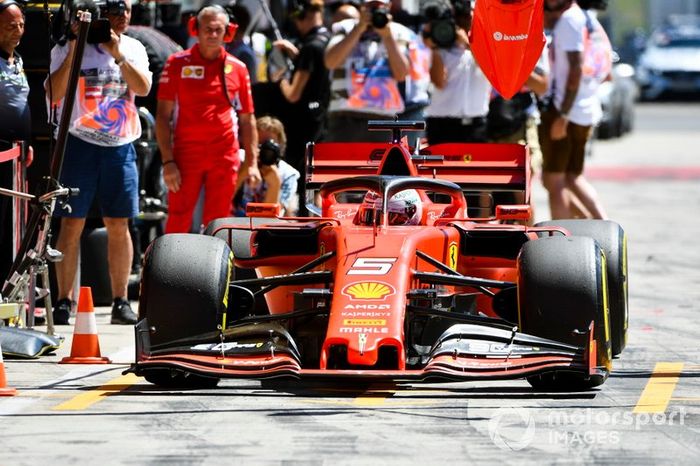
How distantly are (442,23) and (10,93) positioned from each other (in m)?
4.82

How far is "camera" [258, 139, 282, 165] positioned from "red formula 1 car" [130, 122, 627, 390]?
321 cm

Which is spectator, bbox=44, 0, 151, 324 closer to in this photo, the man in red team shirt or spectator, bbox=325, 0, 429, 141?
the man in red team shirt

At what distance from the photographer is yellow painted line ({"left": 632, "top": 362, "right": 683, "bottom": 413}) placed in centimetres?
814

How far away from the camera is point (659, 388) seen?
877cm

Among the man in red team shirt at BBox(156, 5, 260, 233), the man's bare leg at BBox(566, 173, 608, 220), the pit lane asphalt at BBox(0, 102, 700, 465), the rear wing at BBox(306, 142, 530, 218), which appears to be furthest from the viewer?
the man's bare leg at BBox(566, 173, 608, 220)

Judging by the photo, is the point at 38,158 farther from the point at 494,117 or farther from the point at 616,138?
the point at 616,138

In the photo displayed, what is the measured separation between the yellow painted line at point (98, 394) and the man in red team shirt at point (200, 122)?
2.93m

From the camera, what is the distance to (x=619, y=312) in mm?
9570

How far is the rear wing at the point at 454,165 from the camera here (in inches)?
424

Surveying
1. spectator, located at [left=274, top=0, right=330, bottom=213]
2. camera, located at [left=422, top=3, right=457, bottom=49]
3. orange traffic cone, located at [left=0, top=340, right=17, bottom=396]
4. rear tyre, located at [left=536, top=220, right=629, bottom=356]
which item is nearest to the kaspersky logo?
rear tyre, located at [left=536, top=220, right=629, bottom=356]

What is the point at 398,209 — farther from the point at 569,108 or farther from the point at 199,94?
the point at 569,108

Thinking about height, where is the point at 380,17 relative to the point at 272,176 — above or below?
above

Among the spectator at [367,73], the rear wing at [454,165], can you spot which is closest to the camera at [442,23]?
the spectator at [367,73]

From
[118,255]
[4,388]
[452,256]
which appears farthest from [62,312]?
[452,256]
